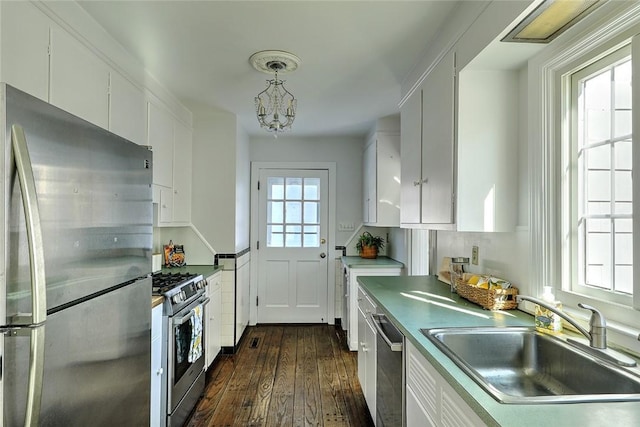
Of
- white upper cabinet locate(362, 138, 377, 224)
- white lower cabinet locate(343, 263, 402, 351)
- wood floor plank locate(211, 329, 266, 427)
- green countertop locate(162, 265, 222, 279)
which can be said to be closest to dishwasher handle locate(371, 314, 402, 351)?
wood floor plank locate(211, 329, 266, 427)

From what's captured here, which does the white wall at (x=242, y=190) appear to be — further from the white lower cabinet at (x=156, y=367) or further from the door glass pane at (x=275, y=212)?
the white lower cabinet at (x=156, y=367)

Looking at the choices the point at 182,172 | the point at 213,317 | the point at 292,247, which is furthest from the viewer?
the point at 292,247

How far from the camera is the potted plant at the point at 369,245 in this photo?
13.9ft

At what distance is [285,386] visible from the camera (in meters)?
2.90

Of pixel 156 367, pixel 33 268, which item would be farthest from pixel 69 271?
pixel 156 367

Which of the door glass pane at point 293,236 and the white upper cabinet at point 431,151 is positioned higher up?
the white upper cabinet at point 431,151

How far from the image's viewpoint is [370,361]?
7.28 feet

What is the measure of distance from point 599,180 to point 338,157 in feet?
Result: 10.9

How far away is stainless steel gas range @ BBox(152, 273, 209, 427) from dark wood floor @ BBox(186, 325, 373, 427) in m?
0.20

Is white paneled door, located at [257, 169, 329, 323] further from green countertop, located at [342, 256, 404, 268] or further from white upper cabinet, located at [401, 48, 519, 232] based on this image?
white upper cabinet, located at [401, 48, 519, 232]

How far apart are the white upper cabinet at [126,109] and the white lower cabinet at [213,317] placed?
131cm

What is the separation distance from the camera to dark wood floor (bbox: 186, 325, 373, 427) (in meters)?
2.44

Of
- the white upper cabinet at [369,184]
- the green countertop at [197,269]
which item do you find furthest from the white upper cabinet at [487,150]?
the green countertop at [197,269]

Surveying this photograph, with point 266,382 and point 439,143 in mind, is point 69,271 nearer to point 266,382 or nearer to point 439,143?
point 439,143
